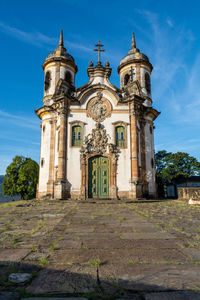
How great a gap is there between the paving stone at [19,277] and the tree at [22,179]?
107 feet

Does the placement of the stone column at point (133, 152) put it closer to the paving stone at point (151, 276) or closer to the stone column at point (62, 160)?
the stone column at point (62, 160)

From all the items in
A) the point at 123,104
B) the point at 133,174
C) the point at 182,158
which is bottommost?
the point at 133,174

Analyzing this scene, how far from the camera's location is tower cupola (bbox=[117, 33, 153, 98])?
22.8 metres

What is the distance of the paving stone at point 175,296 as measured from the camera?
1.94 meters

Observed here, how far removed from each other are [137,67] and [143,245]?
22.2 m

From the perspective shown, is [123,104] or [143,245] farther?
[123,104]

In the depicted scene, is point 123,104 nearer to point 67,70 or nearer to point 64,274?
point 67,70

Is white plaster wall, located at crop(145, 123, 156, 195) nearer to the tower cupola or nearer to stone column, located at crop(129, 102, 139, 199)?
stone column, located at crop(129, 102, 139, 199)

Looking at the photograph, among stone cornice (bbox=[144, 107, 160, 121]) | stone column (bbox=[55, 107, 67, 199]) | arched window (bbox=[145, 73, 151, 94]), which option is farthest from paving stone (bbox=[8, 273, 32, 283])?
arched window (bbox=[145, 73, 151, 94])

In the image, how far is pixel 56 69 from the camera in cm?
2269

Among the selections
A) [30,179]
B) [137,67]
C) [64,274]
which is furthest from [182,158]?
[64,274]

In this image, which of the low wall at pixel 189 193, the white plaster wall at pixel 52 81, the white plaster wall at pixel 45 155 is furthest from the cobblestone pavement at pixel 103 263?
the white plaster wall at pixel 52 81

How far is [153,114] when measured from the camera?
21672 millimetres

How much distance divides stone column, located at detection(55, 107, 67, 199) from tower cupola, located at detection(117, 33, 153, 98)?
361 inches
